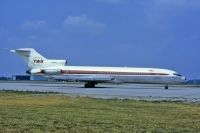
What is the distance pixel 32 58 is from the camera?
76.4 metres

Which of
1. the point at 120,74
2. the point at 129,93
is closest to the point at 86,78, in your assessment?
the point at 120,74

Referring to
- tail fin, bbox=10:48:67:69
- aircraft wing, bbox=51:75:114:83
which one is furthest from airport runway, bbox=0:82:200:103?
tail fin, bbox=10:48:67:69

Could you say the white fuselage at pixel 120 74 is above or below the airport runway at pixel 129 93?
above

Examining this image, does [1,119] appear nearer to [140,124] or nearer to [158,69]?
[140,124]

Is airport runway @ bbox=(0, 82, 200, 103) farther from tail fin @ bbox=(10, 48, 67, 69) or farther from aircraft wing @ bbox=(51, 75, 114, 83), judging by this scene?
tail fin @ bbox=(10, 48, 67, 69)

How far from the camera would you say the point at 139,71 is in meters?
73.4

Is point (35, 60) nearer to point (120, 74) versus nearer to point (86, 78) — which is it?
point (86, 78)

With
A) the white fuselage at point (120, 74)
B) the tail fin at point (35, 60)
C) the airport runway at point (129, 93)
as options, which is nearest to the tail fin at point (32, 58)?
the tail fin at point (35, 60)

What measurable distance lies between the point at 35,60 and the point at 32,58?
0.58 metres

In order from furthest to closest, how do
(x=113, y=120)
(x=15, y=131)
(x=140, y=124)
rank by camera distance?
(x=113, y=120), (x=140, y=124), (x=15, y=131)

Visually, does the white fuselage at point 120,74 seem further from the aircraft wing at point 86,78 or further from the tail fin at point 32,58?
the tail fin at point 32,58

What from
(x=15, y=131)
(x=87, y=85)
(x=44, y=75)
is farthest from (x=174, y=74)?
(x=15, y=131)

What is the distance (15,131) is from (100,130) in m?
2.51

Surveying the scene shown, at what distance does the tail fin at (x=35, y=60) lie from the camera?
76.4 meters
